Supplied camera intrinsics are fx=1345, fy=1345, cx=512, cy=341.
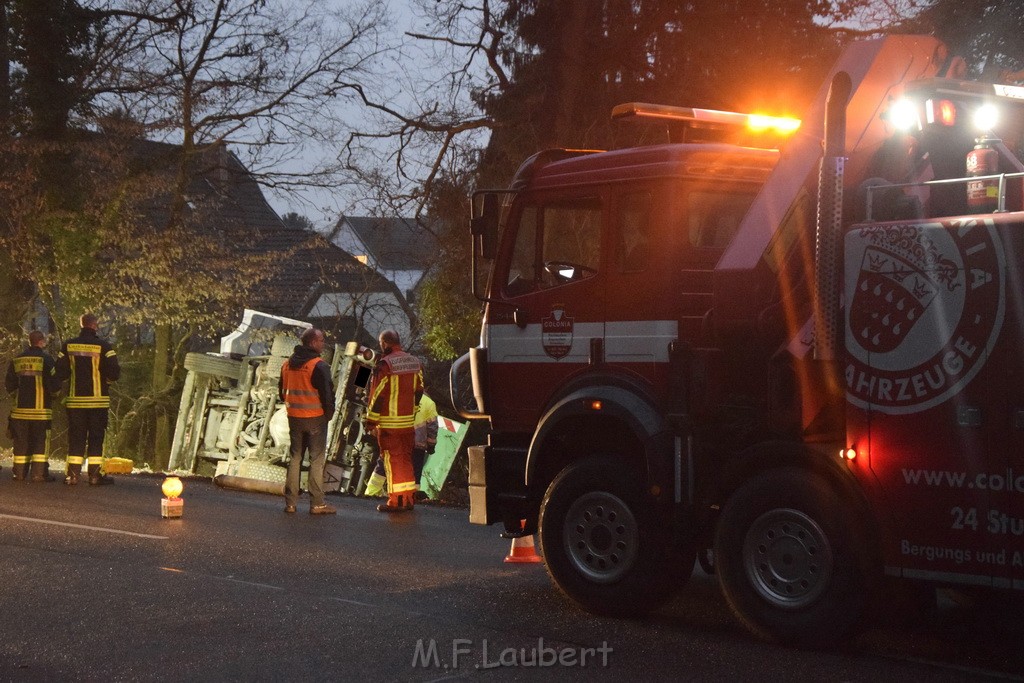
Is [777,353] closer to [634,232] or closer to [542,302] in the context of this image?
[634,232]

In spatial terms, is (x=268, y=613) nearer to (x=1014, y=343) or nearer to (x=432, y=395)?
(x=1014, y=343)

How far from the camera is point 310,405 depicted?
13094mm

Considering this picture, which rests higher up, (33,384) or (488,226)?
(488,226)

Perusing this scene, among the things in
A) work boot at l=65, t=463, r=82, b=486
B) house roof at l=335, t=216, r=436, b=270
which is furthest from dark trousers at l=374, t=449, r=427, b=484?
house roof at l=335, t=216, r=436, b=270

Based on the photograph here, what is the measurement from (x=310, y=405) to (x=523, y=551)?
13.7ft

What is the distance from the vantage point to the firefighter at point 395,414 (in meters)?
12.8

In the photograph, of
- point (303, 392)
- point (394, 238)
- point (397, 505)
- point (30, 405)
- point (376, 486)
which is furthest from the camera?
point (394, 238)

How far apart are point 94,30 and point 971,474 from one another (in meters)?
19.2

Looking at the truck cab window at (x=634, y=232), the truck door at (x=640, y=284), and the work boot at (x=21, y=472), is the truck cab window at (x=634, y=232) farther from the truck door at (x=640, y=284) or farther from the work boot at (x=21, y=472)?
the work boot at (x=21, y=472)

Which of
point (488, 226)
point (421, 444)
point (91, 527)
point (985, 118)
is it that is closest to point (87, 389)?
point (421, 444)

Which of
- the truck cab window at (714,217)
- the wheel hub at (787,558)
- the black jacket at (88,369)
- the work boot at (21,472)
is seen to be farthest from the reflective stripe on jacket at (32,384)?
the wheel hub at (787,558)

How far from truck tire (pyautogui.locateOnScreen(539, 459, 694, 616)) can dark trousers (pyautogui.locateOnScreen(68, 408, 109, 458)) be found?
9.24 m

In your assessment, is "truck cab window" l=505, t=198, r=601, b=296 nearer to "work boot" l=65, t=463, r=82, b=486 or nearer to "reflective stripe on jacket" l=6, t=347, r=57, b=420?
"work boot" l=65, t=463, r=82, b=486

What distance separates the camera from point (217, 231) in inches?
875
